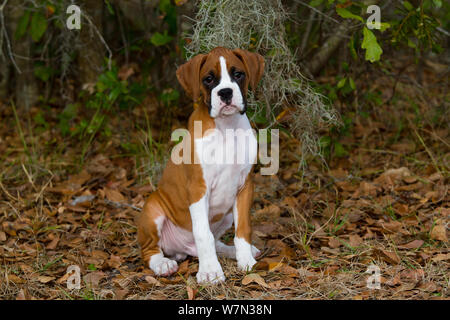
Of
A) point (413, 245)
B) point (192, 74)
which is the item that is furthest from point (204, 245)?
point (413, 245)

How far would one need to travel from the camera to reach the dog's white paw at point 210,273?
3812 mm

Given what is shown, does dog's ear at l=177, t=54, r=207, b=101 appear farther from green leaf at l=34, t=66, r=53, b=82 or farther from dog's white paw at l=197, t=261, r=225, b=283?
green leaf at l=34, t=66, r=53, b=82

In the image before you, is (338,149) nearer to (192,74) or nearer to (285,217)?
(285,217)

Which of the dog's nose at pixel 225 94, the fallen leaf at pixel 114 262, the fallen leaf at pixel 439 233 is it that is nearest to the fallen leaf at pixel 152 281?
the fallen leaf at pixel 114 262

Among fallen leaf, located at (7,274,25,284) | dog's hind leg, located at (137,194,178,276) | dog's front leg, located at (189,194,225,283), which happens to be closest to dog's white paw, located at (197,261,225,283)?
dog's front leg, located at (189,194,225,283)

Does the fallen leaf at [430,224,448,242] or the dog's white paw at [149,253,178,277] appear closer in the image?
the dog's white paw at [149,253,178,277]

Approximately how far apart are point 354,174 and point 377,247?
168cm

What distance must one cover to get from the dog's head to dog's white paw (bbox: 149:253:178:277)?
3.73ft

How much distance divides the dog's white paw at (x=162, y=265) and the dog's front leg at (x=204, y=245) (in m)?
0.28

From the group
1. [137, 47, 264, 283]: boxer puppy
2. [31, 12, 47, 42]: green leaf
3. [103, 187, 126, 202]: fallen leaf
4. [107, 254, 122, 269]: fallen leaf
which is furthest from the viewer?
[31, 12, 47, 42]: green leaf

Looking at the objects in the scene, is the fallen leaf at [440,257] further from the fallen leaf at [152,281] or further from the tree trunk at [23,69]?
the tree trunk at [23,69]

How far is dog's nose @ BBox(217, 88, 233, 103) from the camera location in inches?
144

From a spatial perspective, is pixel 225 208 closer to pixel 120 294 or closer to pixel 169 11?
pixel 120 294

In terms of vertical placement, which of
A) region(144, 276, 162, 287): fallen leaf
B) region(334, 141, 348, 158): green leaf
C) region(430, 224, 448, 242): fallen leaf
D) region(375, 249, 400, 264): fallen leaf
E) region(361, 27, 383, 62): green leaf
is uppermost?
region(361, 27, 383, 62): green leaf
